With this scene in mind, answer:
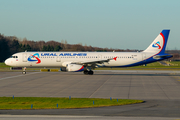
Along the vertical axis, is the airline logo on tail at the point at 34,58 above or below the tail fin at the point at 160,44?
below

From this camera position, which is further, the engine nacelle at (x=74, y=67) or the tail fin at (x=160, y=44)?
the tail fin at (x=160, y=44)

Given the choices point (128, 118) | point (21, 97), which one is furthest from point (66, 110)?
point (21, 97)

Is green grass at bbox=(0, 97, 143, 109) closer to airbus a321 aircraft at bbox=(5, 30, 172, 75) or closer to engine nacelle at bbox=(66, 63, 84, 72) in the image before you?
engine nacelle at bbox=(66, 63, 84, 72)

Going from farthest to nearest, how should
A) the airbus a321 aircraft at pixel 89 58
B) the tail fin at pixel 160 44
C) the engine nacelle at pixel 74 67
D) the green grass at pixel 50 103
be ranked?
the tail fin at pixel 160 44 → the airbus a321 aircraft at pixel 89 58 → the engine nacelle at pixel 74 67 → the green grass at pixel 50 103

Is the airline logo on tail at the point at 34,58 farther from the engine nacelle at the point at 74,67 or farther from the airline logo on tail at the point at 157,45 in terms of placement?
the airline logo on tail at the point at 157,45

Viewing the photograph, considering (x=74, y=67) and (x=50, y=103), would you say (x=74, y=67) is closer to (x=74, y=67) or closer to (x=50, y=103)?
(x=74, y=67)

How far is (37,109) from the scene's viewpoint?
65.3 feet

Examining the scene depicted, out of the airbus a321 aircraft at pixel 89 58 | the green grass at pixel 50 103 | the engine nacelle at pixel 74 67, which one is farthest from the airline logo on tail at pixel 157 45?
the green grass at pixel 50 103

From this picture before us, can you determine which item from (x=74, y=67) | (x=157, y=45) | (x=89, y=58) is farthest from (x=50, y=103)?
(x=157, y=45)

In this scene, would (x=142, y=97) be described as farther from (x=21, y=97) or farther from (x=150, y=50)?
(x=150, y=50)

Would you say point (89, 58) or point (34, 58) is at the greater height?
point (34, 58)

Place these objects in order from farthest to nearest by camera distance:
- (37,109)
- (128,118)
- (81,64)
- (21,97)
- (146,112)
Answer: (81,64) < (21,97) < (37,109) < (146,112) < (128,118)

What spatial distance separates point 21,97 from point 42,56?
89.2ft

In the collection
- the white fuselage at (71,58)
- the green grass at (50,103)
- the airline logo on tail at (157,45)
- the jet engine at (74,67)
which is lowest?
the green grass at (50,103)
